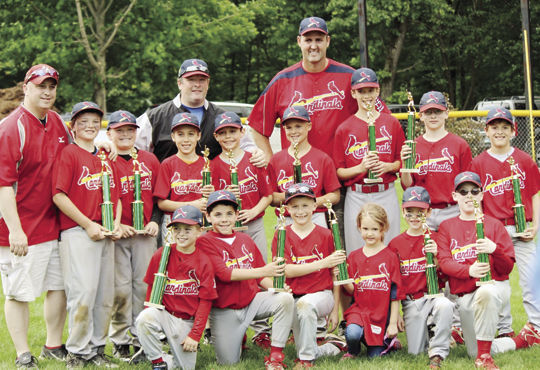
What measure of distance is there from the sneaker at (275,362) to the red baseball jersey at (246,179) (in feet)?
4.49

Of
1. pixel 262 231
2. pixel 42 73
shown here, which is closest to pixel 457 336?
pixel 262 231

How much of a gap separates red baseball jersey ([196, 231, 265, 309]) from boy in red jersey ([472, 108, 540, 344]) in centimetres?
216

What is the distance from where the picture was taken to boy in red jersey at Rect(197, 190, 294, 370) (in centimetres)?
563

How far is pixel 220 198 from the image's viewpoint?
5598 millimetres

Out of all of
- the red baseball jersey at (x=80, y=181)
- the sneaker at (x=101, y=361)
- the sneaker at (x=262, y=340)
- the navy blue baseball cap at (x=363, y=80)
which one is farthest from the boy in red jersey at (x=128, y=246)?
the navy blue baseball cap at (x=363, y=80)

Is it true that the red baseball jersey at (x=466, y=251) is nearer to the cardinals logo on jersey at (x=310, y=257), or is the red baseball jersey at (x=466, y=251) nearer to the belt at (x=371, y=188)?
the belt at (x=371, y=188)

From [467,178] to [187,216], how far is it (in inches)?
90.1

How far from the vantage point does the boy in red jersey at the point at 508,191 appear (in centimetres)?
614

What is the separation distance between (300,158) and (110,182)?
5.49 ft

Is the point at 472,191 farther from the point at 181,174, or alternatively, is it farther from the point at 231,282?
the point at 181,174

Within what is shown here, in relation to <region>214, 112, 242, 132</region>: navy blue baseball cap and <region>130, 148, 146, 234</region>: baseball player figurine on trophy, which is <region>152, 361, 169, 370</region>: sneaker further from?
<region>214, 112, 242, 132</region>: navy blue baseball cap

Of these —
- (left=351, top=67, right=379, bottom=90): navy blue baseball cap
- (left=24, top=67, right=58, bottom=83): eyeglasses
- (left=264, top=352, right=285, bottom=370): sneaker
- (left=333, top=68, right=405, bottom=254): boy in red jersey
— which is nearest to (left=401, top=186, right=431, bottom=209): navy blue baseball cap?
(left=333, top=68, right=405, bottom=254): boy in red jersey

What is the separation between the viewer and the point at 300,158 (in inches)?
245

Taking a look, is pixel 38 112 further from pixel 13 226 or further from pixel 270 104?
pixel 270 104
